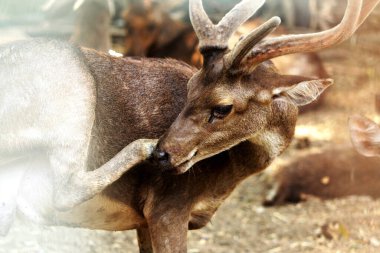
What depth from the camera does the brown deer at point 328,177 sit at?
915cm

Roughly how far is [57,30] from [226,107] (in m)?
5.41

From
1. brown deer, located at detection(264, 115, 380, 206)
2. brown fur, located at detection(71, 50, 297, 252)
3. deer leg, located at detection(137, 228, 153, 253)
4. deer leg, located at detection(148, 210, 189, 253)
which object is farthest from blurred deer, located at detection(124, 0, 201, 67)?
deer leg, located at detection(148, 210, 189, 253)

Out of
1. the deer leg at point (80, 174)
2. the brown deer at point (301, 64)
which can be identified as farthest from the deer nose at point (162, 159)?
the brown deer at point (301, 64)

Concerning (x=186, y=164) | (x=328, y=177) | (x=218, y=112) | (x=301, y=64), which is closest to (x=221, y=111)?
(x=218, y=112)

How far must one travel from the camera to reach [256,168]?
5.70m

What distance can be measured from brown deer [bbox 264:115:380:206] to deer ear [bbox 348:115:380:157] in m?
4.24

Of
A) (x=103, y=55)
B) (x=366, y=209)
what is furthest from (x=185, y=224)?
(x=366, y=209)

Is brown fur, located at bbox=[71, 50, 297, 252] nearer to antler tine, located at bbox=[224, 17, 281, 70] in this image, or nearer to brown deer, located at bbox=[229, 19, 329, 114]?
antler tine, located at bbox=[224, 17, 281, 70]

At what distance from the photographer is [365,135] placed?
489 centimetres

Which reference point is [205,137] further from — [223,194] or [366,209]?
[366,209]

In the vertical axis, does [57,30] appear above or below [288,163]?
above

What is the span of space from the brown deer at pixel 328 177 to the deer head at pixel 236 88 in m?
3.88

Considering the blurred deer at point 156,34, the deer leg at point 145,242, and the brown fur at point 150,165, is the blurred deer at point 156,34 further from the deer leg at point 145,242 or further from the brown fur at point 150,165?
the brown fur at point 150,165

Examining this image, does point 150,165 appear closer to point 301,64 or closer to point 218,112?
point 218,112
